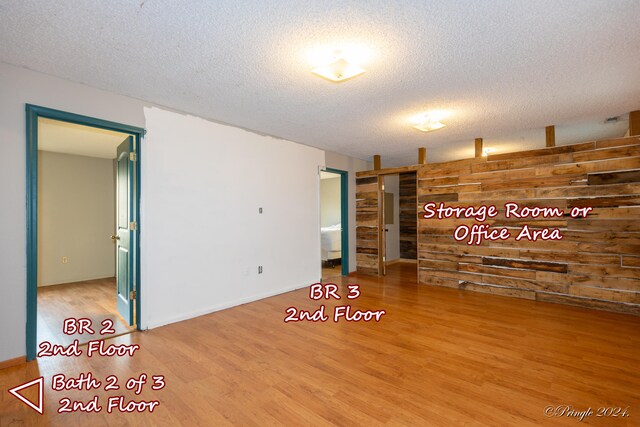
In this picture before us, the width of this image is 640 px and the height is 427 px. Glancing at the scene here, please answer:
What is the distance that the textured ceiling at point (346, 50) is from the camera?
184 cm

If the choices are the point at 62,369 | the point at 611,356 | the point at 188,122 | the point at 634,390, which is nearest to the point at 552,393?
the point at 634,390

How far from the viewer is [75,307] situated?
156 inches

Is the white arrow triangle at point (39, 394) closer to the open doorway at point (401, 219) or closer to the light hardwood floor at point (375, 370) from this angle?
the light hardwood floor at point (375, 370)

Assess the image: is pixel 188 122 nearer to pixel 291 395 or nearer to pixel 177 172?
pixel 177 172


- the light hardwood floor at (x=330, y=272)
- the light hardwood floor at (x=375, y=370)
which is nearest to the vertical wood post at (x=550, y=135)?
the light hardwood floor at (x=375, y=370)

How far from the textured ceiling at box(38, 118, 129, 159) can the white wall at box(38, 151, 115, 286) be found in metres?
0.28

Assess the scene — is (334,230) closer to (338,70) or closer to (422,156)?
(422,156)

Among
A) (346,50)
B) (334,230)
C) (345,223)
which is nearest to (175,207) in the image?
(346,50)

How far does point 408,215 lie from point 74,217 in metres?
7.13

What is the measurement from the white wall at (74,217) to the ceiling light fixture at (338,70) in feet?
17.8

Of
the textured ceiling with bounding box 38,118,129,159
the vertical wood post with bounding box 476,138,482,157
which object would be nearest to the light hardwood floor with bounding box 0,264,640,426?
the vertical wood post with bounding box 476,138,482,157

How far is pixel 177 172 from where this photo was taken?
3.47m

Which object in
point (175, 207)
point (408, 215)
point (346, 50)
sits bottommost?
point (408, 215)

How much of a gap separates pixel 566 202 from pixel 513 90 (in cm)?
202
